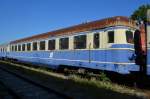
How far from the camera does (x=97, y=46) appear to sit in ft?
48.5

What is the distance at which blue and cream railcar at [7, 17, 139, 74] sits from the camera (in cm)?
1338

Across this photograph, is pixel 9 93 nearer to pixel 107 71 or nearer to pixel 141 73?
pixel 107 71

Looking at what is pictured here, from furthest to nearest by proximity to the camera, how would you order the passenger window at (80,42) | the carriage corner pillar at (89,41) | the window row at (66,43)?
1. the passenger window at (80,42)
2. the carriage corner pillar at (89,41)
3. the window row at (66,43)

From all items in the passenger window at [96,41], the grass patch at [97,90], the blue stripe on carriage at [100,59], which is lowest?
the grass patch at [97,90]

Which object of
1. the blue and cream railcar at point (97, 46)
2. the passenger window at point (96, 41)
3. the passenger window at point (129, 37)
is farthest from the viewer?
the passenger window at point (96, 41)

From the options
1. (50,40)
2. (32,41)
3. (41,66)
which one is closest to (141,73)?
(50,40)

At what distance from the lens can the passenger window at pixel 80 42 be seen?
16.1 m

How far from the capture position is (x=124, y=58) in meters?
13.2

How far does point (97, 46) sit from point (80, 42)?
1940 millimetres

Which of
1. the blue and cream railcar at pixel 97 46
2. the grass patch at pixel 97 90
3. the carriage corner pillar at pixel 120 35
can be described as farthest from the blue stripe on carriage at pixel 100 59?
the grass patch at pixel 97 90

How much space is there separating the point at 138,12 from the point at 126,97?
5162 cm

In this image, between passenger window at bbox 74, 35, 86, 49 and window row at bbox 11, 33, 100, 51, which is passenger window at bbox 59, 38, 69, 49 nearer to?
window row at bbox 11, 33, 100, 51

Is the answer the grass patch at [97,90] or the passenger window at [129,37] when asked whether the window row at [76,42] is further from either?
the grass patch at [97,90]

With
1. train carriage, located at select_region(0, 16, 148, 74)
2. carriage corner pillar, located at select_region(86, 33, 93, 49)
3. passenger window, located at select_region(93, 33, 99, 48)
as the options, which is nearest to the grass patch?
train carriage, located at select_region(0, 16, 148, 74)
